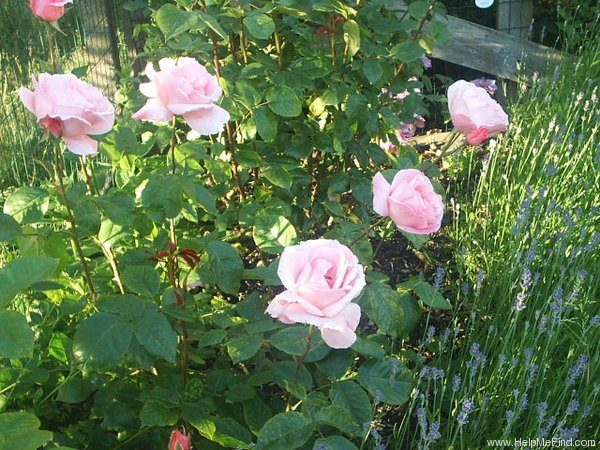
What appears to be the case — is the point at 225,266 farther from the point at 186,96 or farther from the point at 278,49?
the point at 278,49

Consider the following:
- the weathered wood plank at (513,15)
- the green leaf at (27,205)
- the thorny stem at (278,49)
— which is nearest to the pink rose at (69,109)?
the green leaf at (27,205)

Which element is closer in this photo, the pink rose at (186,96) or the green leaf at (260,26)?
the pink rose at (186,96)

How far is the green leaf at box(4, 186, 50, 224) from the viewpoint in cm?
144

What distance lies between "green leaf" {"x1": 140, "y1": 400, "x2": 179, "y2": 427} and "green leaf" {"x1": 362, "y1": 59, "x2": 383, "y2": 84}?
→ 1.04 m

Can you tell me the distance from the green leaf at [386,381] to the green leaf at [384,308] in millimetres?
101

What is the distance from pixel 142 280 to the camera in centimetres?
148

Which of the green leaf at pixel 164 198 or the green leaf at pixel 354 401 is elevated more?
the green leaf at pixel 164 198

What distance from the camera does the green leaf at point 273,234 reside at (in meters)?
1.56

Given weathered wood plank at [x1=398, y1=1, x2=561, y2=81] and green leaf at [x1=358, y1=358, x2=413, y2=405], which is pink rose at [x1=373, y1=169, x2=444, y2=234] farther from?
weathered wood plank at [x1=398, y1=1, x2=561, y2=81]

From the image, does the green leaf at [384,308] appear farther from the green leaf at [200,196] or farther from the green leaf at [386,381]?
the green leaf at [200,196]

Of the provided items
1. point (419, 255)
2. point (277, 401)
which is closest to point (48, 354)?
point (277, 401)

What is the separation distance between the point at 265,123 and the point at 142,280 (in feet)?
2.07

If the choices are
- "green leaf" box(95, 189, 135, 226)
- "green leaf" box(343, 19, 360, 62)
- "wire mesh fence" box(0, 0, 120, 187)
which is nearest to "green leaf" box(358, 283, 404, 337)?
"green leaf" box(95, 189, 135, 226)

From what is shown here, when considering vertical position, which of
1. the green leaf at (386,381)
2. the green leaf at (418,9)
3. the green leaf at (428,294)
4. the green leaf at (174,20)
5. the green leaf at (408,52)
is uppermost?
the green leaf at (174,20)
